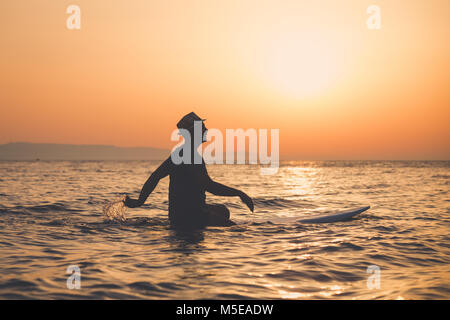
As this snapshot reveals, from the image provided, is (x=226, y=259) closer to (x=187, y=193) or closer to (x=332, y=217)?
(x=187, y=193)

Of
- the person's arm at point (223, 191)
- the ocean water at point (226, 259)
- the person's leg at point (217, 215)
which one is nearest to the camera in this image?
the ocean water at point (226, 259)

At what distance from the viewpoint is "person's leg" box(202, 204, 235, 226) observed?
32.2 feet

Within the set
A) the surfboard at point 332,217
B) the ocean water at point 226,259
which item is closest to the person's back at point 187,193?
the ocean water at point 226,259

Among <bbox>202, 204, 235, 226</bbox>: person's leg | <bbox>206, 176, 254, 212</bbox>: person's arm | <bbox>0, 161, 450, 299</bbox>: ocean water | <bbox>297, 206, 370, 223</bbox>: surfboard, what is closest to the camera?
<bbox>0, 161, 450, 299</bbox>: ocean water

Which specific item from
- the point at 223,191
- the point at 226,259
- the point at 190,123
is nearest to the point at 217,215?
the point at 223,191

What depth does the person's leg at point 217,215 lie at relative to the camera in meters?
9.81

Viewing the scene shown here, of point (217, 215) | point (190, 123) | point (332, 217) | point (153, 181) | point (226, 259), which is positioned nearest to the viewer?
point (226, 259)

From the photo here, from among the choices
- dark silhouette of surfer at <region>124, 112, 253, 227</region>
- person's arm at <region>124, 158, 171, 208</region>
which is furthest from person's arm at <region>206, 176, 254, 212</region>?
person's arm at <region>124, 158, 171, 208</region>

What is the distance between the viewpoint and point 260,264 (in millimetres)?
6414

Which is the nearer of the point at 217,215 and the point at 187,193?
the point at 187,193

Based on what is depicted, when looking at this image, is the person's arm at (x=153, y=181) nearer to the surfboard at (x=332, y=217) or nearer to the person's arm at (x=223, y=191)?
the person's arm at (x=223, y=191)

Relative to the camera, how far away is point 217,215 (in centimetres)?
991

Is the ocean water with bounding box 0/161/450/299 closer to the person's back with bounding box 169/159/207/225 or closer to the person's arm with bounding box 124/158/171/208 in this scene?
the person's back with bounding box 169/159/207/225

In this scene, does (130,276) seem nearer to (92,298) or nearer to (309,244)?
(92,298)
